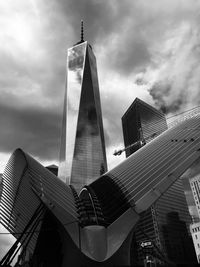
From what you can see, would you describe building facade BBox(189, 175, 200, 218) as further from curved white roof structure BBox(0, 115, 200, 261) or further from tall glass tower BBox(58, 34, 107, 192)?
curved white roof structure BBox(0, 115, 200, 261)

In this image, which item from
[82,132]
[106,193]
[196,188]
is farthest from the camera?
[196,188]

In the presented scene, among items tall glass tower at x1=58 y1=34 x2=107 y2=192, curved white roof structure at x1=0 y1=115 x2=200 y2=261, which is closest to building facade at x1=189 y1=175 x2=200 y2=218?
tall glass tower at x1=58 y1=34 x2=107 y2=192

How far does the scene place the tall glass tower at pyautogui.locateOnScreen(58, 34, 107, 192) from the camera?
135 metres

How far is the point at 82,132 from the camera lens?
139000mm

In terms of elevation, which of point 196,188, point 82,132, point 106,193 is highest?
point 82,132

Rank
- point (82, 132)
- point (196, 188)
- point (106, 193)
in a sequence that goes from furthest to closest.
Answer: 1. point (196, 188)
2. point (82, 132)
3. point (106, 193)

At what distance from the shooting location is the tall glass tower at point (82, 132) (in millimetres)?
134750

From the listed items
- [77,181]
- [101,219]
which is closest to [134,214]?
[101,219]

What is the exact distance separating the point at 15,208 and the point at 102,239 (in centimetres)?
2209

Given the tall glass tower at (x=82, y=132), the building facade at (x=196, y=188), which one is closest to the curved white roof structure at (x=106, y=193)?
the tall glass tower at (x=82, y=132)

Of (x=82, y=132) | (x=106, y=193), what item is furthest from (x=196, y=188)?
(x=106, y=193)

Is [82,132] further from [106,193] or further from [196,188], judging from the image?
[106,193]

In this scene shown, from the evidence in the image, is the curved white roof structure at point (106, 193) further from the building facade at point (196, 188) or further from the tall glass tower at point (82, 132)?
the building facade at point (196, 188)

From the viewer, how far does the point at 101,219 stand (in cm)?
3581
